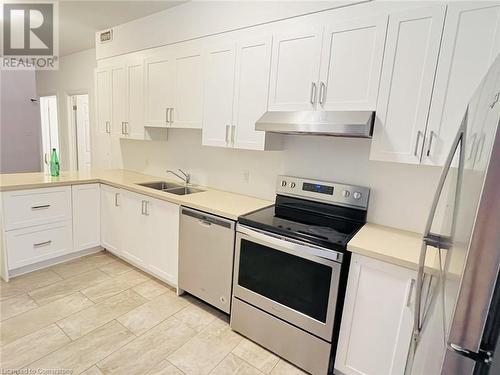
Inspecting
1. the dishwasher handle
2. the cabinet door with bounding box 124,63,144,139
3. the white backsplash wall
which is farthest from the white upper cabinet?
the dishwasher handle

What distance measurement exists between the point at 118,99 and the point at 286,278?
2.86 m

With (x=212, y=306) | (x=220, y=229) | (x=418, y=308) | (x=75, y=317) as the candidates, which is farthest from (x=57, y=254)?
(x=418, y=308)

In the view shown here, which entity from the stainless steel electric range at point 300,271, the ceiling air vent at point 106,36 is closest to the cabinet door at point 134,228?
the stainless steel electric range at point 300,271

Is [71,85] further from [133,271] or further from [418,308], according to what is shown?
[418,308]

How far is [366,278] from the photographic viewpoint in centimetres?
152

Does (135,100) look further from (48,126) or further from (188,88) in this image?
(48,126)

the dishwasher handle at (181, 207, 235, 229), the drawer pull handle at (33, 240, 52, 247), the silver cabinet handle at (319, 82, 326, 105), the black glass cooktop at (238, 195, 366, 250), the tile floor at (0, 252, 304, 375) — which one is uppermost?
the silver cabinet handle at (319, 82, 326, 105)

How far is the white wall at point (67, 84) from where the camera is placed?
4.26m

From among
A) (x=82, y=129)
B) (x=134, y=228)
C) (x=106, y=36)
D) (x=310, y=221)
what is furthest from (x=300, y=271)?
(x=82, y=129)

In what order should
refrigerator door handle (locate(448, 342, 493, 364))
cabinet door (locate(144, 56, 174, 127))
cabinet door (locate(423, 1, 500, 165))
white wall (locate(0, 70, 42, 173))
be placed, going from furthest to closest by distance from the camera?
1. white wall (locate(0, 70, 42, 173))
2. cabinet door (locate(144, 56, 174, 127))
3. cabinet door (locate(423, 1, 500, 165))
4. refrigerator door handle (locate(448, 342, 493, 364))

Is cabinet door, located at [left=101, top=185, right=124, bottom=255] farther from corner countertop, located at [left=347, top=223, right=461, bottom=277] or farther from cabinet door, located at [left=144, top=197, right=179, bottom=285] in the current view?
corner countertop, located at [left=347, top=223, right=461, bottom=277]

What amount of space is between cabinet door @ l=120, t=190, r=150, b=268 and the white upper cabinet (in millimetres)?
763

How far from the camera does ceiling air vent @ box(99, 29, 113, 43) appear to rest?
3.34 m

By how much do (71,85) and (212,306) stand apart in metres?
4.45
